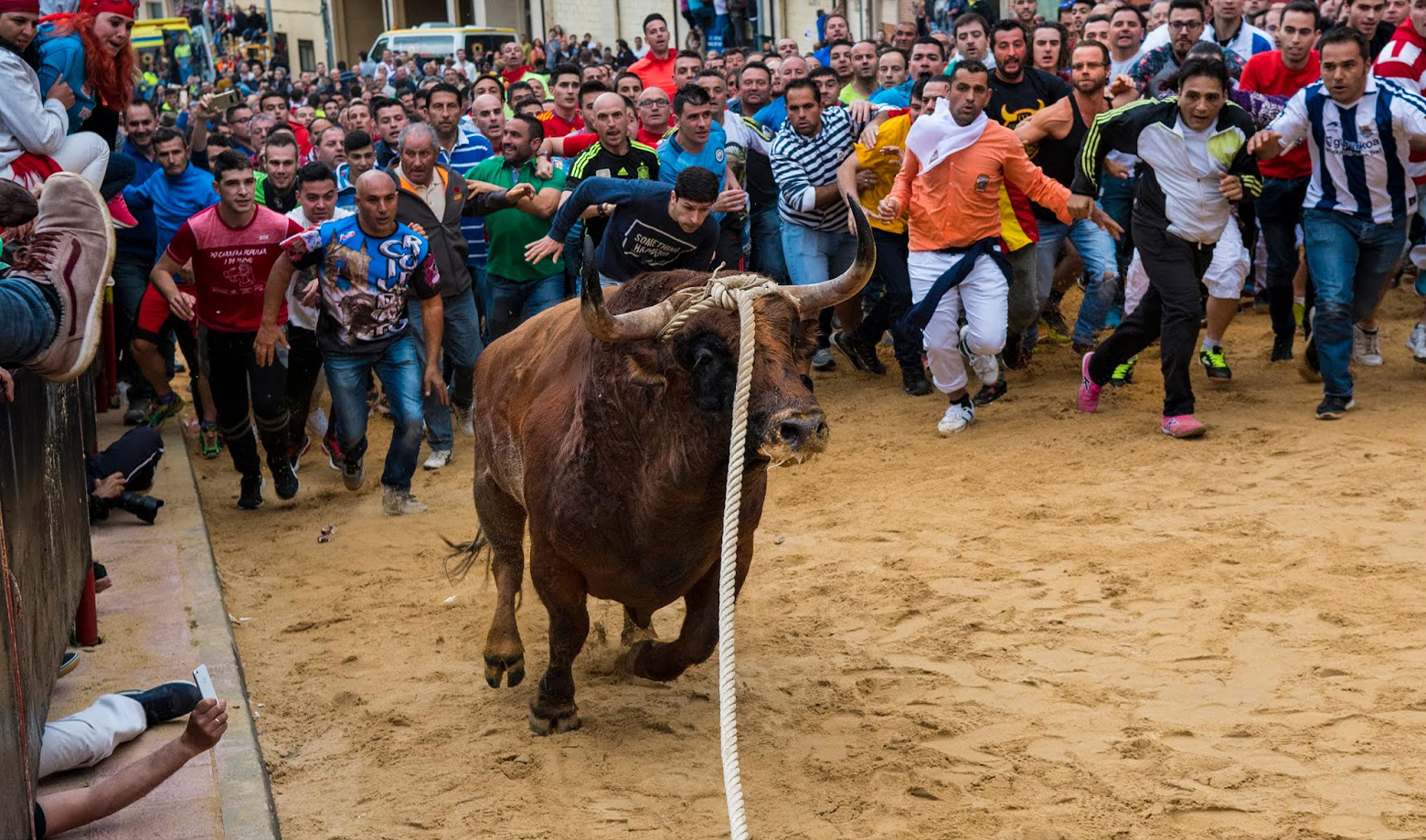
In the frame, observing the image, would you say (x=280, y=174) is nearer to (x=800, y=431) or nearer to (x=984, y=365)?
(x=984, y=365)

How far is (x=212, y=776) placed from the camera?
5.13 meters

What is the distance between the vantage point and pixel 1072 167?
10.2 meters

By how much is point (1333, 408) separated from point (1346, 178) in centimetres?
139

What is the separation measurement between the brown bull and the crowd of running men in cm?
258

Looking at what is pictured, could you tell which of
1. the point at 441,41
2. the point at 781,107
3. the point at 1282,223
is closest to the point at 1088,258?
the point at 1282,223

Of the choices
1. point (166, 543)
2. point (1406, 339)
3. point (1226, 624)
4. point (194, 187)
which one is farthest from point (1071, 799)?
point (194, 187)

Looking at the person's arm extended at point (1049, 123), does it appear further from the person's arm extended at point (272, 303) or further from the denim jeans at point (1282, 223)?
the person's arm extended at point (272, 303)

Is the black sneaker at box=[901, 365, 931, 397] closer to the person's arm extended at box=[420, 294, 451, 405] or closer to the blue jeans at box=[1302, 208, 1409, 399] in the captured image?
the blue jeans at box=[1302, 208, 1409, 399]

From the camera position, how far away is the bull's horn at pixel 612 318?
15.2 feet

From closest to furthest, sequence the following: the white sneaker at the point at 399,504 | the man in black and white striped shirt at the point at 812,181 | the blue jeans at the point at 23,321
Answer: the blue jeans at the point at 23,321, the white sneaker at the point at 399,504, the man in black and white striped shirt at the point at 812,181

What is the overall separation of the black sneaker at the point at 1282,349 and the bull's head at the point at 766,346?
6.42 m

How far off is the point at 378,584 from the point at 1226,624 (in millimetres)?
4284

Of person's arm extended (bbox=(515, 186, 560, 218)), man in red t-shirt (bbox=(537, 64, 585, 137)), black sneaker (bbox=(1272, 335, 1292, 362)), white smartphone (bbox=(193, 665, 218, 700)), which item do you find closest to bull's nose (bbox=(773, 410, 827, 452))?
white smartphone (bbox=(193, 665, 218, 700))

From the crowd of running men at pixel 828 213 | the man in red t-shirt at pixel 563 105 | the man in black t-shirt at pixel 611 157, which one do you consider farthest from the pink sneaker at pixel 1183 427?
the man in red t-shirt at pixel 563 105
